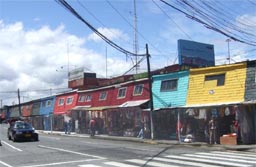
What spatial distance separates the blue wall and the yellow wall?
68 cm

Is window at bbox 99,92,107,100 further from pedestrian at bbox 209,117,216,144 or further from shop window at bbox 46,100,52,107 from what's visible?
shop window at bbox 46,100,52,107

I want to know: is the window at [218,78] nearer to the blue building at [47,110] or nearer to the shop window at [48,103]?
the blue building at [47,110]

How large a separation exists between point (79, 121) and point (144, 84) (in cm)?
1322

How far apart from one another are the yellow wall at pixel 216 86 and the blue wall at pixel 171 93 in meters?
0.68

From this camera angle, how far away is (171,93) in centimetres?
3578

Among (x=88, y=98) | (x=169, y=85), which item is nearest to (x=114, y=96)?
(x=88, y=98)

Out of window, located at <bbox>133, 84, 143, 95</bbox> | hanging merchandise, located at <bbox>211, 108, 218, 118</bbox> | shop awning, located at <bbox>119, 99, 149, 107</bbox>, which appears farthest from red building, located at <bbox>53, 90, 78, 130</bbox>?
hanging merchandise, located at <bbox>211, 108, 218, 118</bbox>

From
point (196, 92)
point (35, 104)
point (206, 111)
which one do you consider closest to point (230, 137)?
point (206, 111)

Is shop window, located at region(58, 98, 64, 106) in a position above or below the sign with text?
below

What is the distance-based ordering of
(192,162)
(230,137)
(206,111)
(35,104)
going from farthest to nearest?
(35,104)
(206,111)
(230,137)
(192,162)

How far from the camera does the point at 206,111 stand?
2998 centimetres

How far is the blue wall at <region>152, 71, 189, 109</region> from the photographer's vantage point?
34.4m

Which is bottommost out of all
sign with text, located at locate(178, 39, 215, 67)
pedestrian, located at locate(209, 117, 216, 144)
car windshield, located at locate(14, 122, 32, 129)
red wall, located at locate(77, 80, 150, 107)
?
pedestrian, located at locate(209, 117, 216, 144)

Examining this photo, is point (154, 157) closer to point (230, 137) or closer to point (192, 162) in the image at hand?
point (192, 162)
